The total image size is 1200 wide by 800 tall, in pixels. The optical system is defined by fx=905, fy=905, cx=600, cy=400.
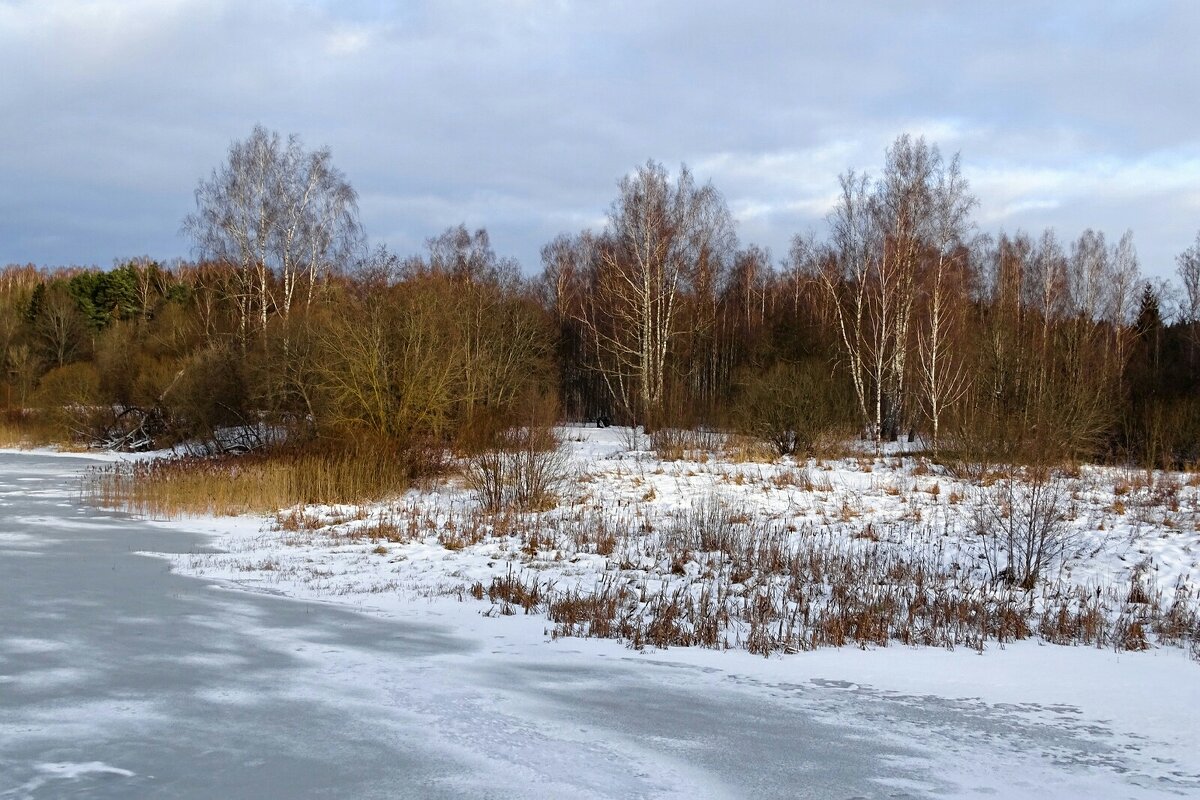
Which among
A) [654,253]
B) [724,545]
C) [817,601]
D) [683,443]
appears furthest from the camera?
[654,253]

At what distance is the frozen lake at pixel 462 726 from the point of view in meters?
4.07

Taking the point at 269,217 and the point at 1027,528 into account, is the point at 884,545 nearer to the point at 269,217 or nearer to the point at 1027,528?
the point at 1027,528

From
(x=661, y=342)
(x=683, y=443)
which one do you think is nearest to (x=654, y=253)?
(x=661, y=342)

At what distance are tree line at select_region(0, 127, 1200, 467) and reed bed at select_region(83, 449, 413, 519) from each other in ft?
4.76

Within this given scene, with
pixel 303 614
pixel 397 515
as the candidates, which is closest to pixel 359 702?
pixel 303 614

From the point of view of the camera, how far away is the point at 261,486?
16875 mm

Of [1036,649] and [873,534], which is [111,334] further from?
[1036,649]

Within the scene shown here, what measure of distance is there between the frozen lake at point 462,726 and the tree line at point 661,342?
20.6 ft

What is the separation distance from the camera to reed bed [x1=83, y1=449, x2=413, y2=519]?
16.4 m

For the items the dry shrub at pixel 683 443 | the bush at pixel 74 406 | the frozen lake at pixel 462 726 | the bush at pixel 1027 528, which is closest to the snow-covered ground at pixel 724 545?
the bush at pixel 1027 528

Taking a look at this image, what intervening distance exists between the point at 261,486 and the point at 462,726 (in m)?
13.3

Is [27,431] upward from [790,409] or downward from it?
downward

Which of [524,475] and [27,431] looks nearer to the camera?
[524,475]

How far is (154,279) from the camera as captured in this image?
54.3m
